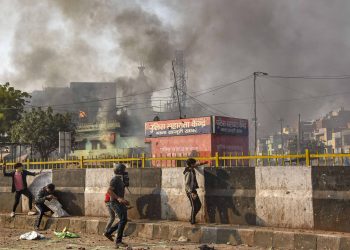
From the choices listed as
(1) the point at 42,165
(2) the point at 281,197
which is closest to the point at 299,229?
(2) the point at 281,197

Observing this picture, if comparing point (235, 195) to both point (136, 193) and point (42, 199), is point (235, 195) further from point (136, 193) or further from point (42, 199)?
point (42, 199)

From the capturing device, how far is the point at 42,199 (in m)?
11.2

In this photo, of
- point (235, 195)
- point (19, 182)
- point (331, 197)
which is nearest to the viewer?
point (331, 197)

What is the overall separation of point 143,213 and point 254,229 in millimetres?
3278

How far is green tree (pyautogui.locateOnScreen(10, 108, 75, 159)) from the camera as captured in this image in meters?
38.5

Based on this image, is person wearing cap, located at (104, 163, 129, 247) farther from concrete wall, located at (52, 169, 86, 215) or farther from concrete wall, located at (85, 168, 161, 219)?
concrete wall, located at (52, 169, 86, 215)

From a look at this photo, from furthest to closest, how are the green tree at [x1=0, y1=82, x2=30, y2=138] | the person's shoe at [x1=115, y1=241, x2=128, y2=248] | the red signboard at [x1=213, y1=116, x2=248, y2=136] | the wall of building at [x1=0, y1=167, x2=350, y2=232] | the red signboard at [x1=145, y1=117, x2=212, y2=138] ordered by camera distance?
the green tree at [x1=0, y1=82, x2=30, y2=138]
the red signboard at [x1=145, y1=117, x2=212, y2=138]
the red signboard at [x1=213, y1=116, x2=248, y2=136]
the person's shoe at [x1=115, y1=241, x2=128, y2=248]
the wall of building at [x1=0, y1=167, x2=350, y2=232]

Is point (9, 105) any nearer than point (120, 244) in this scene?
No

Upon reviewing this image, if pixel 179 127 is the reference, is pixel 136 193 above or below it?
below

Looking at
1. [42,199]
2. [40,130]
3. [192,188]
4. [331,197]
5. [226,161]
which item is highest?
[40,130]

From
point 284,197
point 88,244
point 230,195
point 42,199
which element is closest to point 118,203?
point 88,244

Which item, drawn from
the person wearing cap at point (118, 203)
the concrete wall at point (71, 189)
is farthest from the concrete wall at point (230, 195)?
the concrete wall at point (71, 189)

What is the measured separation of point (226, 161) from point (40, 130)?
105ft

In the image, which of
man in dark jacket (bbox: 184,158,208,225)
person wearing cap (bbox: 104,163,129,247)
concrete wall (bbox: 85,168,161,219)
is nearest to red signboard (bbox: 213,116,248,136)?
concrete wall (bbox: 85,168,161,219)
